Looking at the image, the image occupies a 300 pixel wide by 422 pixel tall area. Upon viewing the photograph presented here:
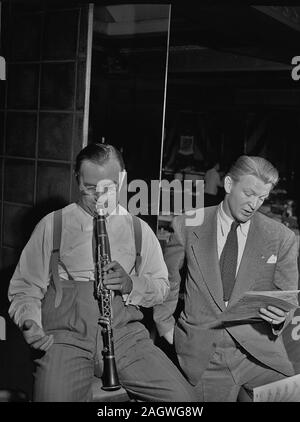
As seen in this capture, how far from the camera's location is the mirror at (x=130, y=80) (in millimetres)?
2756

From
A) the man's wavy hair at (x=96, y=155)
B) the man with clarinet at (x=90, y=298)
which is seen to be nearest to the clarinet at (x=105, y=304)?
the man with clarinet at (x=90, y=298)

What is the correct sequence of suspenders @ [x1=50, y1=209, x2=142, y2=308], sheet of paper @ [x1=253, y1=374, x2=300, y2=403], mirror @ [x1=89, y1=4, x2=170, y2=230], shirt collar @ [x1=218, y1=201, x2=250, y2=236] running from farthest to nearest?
mirror @ [x1=89, y1=4, x2=170, y2=230]
shirt collar @ [x1=218, y1=201, x2=250, y2=236]
sheet of paper @ [x1=253, y1=374, x2=300, y2=403]
suspenders @ [x1=50, y1=209, x2=142, y2=308]

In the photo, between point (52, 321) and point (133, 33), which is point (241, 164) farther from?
point (52, 321)

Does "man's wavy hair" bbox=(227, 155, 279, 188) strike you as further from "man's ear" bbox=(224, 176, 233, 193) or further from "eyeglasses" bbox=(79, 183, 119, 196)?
"eyeglasses" bbox=(79, 183, 119, 196)

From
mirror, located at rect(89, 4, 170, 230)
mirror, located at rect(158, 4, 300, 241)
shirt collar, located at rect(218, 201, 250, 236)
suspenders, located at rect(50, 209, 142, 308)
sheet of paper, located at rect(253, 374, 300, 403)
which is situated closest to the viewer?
suspenders, located at rect(50, 209, 142, 308)

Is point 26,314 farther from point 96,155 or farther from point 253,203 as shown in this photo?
point 253,203

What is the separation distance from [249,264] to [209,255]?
0.68 ft

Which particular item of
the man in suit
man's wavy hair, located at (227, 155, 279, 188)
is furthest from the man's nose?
man's wavy hair, located at (227, 155, 279, 188)

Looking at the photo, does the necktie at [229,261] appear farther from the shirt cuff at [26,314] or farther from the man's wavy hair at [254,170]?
the shirt cuff at [26,314]

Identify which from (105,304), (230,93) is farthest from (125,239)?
(230,93)

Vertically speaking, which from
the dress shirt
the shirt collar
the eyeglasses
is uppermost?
the eyeglasses

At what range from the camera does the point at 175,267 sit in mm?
2553

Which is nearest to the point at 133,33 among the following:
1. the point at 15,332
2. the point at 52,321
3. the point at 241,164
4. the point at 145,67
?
the point at 145,67

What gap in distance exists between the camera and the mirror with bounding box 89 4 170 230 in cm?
276
